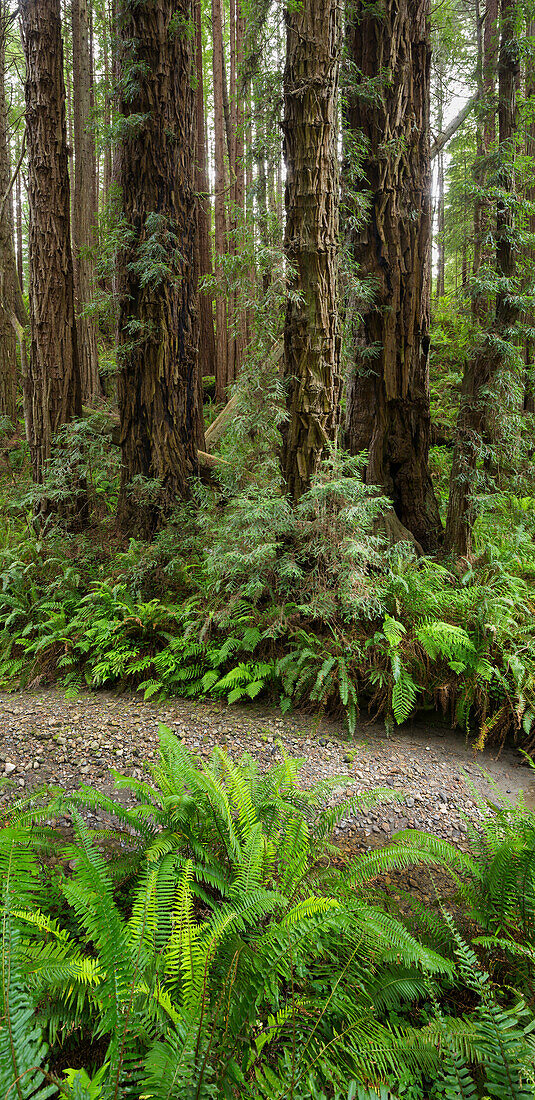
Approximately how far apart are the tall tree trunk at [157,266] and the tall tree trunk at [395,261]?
6.49 feet

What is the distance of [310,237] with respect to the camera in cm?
471

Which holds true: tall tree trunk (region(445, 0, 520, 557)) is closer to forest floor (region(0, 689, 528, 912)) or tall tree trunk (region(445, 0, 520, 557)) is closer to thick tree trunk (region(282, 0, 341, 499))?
thick tree trunk (region(282, 0, 341, 499))

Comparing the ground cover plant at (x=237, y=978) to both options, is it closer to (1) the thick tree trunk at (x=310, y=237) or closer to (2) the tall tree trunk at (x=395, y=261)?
(1) the thick tree trunk at (x=310, y=237)

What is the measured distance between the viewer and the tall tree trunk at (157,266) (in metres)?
6.05

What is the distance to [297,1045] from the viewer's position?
1746 mm

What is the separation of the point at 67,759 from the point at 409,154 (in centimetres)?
702

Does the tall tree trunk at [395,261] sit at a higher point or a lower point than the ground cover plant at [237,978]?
higher

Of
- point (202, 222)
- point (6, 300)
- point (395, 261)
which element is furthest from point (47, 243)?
point (202, 222)

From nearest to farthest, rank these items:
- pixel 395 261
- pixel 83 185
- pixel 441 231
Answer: pixel 395 261
pixel 83 185
pixel 441 231

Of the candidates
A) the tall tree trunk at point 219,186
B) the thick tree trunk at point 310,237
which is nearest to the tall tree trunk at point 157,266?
the thick tree trunk at point 310,237

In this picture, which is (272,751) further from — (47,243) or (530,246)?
(47,243)

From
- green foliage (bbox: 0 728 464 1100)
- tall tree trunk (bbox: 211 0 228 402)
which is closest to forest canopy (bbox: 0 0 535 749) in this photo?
green foliage (bbox: 0 728 464 1100)

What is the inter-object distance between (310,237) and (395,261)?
1835mm

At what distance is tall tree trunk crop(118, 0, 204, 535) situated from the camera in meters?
6.05
